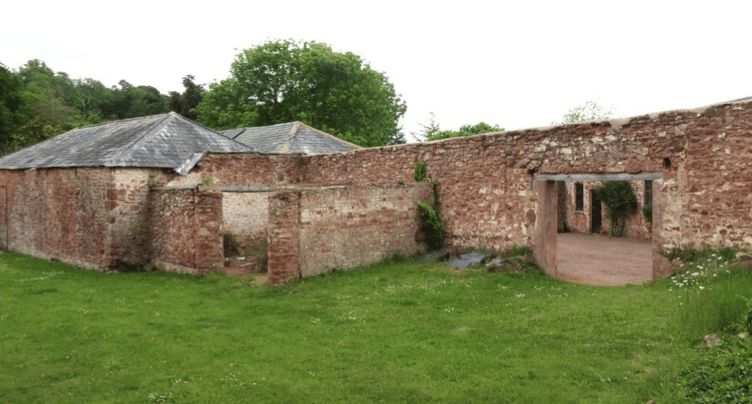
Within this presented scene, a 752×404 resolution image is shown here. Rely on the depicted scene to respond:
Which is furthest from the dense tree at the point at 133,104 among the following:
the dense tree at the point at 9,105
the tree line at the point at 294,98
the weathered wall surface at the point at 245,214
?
the weathered wall surface at the point at 245,214

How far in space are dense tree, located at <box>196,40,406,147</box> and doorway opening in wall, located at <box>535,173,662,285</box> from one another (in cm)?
1690

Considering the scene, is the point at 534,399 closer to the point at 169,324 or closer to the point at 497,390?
the point at 497,390

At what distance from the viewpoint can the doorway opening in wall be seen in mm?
11945

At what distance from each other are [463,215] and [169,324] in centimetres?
755

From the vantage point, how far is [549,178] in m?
11.8

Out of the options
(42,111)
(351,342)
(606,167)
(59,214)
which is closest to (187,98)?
(42,111)

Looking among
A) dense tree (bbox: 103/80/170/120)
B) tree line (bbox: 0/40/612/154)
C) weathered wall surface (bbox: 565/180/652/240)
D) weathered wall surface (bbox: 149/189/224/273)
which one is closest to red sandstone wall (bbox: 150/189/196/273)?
weathered wall surface (bbox: 149/189/224/273)

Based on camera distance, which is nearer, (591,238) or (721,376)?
(721,376)

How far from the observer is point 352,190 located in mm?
12719

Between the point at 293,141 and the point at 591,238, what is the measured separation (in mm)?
13245

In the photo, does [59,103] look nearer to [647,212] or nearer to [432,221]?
[432,221]

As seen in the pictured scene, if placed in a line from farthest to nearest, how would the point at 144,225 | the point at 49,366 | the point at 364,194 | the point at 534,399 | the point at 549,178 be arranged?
the point at 144,225 → the point at 364,194 → the point at 549,178 → the point at 49,366 → the point at 534,399

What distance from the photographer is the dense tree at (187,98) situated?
159ft

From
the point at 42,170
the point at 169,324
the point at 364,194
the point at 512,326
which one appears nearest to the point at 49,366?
the point at 169,324
